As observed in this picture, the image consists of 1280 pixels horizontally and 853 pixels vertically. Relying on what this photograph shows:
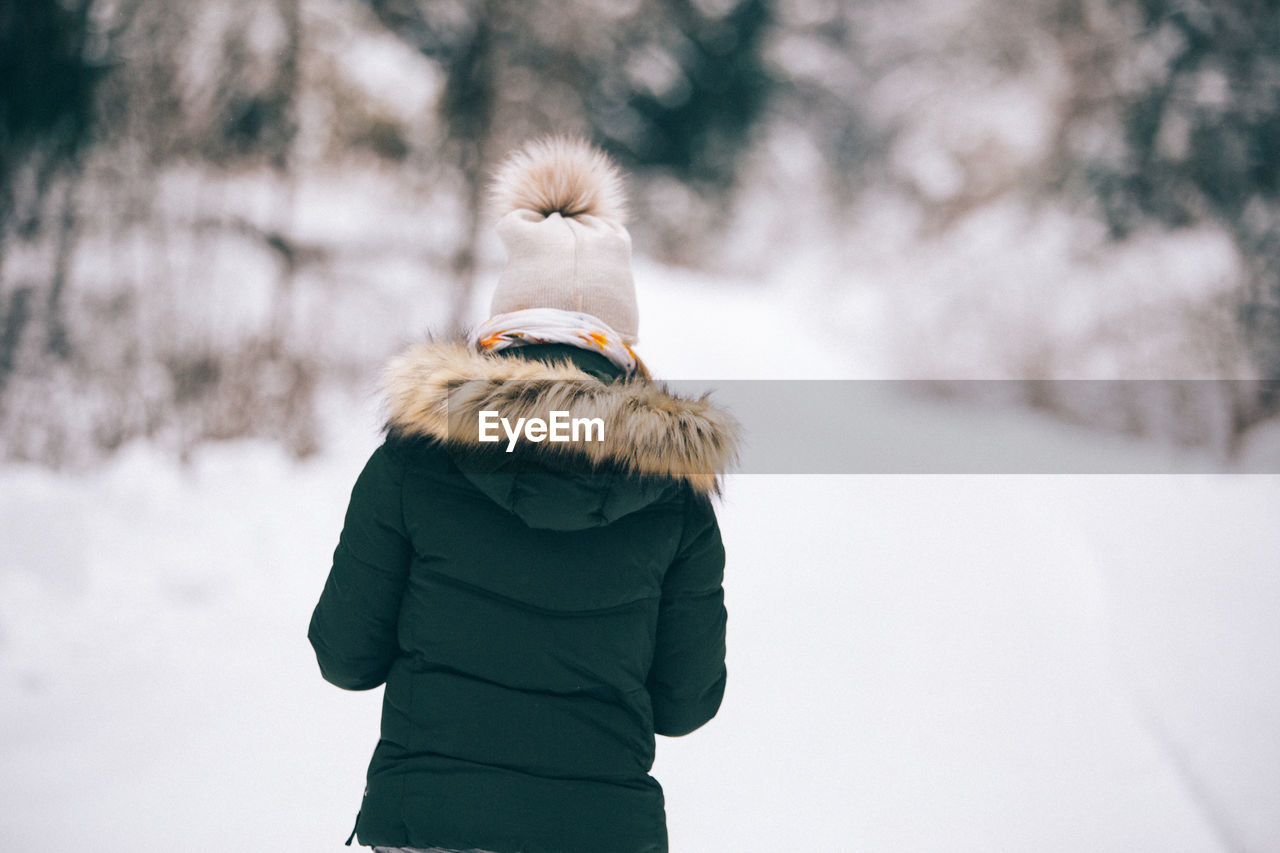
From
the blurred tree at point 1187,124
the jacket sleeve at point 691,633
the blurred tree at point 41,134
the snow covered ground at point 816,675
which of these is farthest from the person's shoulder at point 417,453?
the blurred tree at point 1187,124

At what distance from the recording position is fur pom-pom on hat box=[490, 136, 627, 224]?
1761 mm

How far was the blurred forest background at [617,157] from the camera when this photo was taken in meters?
5.15

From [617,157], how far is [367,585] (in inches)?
280

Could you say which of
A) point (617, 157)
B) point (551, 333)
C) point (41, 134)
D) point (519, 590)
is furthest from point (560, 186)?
point (617, 157)

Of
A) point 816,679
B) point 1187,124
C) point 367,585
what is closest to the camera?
point 367,585

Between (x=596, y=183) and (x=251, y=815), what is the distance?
2.28 metres

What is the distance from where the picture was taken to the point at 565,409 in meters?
1.25

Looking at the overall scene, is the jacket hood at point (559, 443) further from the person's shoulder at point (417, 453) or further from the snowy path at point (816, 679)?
the snowy path at point (816, 679)

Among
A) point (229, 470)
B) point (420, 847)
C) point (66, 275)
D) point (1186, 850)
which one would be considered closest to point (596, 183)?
point (420, 847)

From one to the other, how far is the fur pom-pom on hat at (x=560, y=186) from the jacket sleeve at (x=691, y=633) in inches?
29.7

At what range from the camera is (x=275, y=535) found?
4.54 metres

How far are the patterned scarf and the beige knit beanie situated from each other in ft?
0.40

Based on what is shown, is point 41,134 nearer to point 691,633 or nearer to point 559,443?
point 559,443

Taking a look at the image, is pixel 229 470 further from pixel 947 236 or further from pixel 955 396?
pixel 947 236
